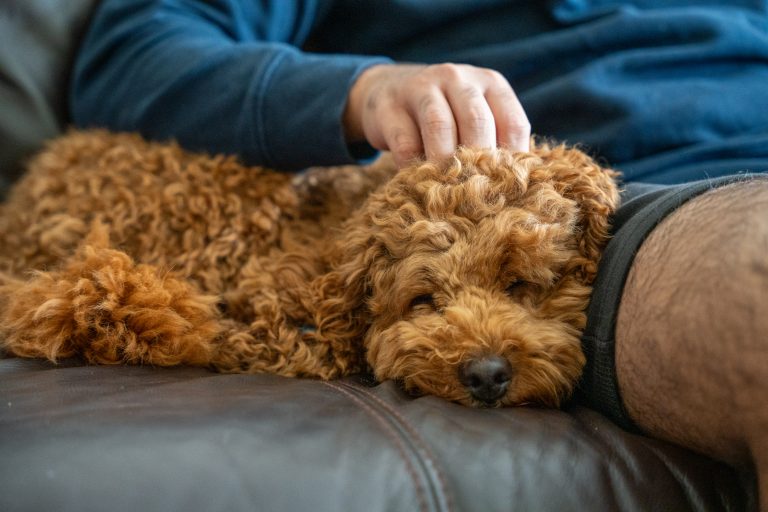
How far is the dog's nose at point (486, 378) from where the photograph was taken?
3.76 feet

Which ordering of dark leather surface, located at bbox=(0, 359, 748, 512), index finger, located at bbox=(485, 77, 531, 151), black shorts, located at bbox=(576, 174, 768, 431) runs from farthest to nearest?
index finger, located at bbox=(485, 77, 531, 151) < black shorts, located at bbox=(576, 174, 768, 431) < dark leather surface, located at bbox=(0, 359, 748, 512)

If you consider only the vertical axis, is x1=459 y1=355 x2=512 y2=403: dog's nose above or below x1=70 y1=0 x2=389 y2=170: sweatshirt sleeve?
below

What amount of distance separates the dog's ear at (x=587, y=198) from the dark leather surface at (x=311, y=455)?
1.06ft

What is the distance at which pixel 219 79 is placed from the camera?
1.75m

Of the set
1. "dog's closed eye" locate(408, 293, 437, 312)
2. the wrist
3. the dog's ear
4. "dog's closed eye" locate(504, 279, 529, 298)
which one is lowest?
"dog's closed eye" locate(408, 293, 437, 312)

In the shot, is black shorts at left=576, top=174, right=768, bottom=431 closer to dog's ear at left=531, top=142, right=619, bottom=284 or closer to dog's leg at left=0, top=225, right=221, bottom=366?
dog's ear at left=531, top=142, right=619, bottom=284

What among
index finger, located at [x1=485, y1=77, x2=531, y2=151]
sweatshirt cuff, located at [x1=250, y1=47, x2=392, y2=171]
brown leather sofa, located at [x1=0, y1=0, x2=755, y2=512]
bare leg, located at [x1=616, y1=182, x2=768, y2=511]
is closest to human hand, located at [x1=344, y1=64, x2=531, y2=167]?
index finger, located at [x1=485, y1=77, x2=531, y2=151]

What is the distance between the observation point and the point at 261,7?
78.4 inches

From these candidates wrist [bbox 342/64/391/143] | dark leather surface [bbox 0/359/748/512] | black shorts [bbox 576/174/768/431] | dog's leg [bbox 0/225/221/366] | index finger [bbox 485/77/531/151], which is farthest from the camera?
wrist [bbox 342/64/391/143]

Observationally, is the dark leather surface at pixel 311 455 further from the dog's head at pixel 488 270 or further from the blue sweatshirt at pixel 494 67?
the blue sweatshirt at pixel 494 67

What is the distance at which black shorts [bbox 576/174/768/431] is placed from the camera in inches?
44.5

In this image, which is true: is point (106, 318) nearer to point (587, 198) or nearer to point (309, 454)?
point (309, 454)

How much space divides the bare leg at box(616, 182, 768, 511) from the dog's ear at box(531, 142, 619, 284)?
0.16m

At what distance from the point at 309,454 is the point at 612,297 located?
1.86 feet
